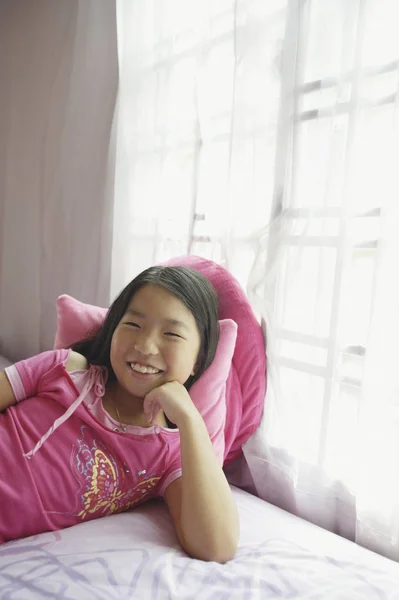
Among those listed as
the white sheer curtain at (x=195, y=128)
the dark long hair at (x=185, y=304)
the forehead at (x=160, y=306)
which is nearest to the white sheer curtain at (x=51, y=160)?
the white sheer curtain at (x=195, y=128)

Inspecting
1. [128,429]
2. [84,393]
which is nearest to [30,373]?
[84,393]

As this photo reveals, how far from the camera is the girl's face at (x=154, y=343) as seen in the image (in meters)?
0.97

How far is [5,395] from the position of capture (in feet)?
3.46

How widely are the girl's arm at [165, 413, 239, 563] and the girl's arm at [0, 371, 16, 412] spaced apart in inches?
15.5

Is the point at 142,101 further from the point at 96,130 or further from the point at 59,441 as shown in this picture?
the point at 59,441

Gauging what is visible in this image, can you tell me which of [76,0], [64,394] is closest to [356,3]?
[64,394]

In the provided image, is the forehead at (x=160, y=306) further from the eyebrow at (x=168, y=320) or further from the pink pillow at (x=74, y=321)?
the pink pillow at (x=74, y=321)

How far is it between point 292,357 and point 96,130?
1.22 metres

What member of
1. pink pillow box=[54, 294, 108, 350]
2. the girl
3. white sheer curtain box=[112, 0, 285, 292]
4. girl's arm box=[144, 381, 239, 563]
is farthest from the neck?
white sheer curtain box=[112, 0, 285, 292]

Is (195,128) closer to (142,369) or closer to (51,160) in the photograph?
(142,369)

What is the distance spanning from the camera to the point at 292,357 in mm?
1136

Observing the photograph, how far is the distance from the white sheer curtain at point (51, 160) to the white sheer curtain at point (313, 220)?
1.80 ft

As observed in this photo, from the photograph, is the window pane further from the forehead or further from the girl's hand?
the girl's hand

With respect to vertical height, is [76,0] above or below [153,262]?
above
